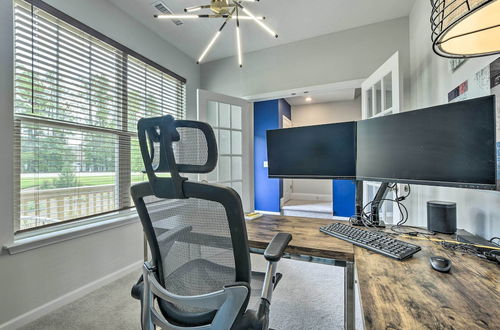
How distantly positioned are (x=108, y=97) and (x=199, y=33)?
139cm

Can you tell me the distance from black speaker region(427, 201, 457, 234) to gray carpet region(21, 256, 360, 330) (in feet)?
3.15

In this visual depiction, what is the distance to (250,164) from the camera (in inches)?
131

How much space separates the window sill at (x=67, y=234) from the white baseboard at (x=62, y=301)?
470 millimetres

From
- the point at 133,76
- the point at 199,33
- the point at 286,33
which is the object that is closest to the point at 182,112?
the point at 133,76

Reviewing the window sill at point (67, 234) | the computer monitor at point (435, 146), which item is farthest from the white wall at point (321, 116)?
the window sill at point (67, 234)

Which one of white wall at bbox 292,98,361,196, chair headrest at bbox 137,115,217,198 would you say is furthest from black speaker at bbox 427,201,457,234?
white wall at bbox 292,98,361,196

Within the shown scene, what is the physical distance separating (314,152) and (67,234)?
2.14m

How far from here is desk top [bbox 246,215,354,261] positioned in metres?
1.04

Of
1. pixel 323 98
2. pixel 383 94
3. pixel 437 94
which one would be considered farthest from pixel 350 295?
pixel 323 98

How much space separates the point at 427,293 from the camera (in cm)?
65

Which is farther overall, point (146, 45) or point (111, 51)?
point (146, 45)

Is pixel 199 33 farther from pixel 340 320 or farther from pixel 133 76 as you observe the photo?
pixel 340 320

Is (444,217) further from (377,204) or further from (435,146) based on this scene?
(435,146)

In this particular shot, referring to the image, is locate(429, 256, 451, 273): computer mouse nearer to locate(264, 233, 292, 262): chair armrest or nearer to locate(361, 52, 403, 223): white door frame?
locate(264, 233, 292, 262): chair armrest
